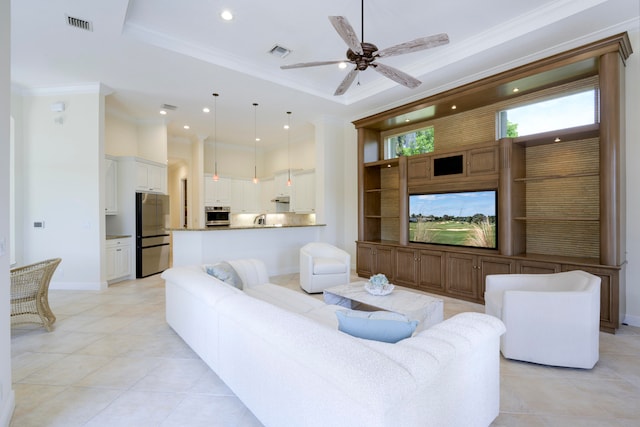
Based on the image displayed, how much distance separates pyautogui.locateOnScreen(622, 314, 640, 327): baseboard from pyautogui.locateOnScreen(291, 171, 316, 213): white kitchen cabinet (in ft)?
18.0

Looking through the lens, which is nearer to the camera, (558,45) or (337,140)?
(558,45)

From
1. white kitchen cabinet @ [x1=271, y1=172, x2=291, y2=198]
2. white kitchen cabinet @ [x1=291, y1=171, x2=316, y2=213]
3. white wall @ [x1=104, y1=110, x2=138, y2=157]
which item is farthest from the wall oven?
white wall @ [x1=104, y1=110, x2=138, y2=157]

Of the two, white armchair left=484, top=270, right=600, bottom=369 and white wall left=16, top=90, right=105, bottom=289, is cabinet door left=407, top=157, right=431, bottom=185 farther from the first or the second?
white wall left=16, top=90, right=105, bottom=289

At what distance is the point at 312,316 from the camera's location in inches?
103

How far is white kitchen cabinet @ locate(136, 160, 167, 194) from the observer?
588 cm

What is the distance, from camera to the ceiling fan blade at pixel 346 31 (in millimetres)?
2498

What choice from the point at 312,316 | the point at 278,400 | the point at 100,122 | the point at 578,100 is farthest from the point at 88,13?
the point at 578,100

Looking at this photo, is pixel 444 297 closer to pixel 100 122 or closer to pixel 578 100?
pixel 578 100

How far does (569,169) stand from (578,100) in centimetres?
87

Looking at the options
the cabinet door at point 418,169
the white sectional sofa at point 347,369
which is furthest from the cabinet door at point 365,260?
the white sectional sofa at point 347,369

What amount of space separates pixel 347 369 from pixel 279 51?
165 inches

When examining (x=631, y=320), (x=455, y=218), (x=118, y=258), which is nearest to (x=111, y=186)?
(x=118, y=258)

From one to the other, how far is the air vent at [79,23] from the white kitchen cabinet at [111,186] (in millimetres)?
2642

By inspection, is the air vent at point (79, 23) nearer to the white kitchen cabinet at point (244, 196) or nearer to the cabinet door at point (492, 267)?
the cabinet door at point (492, 267)
